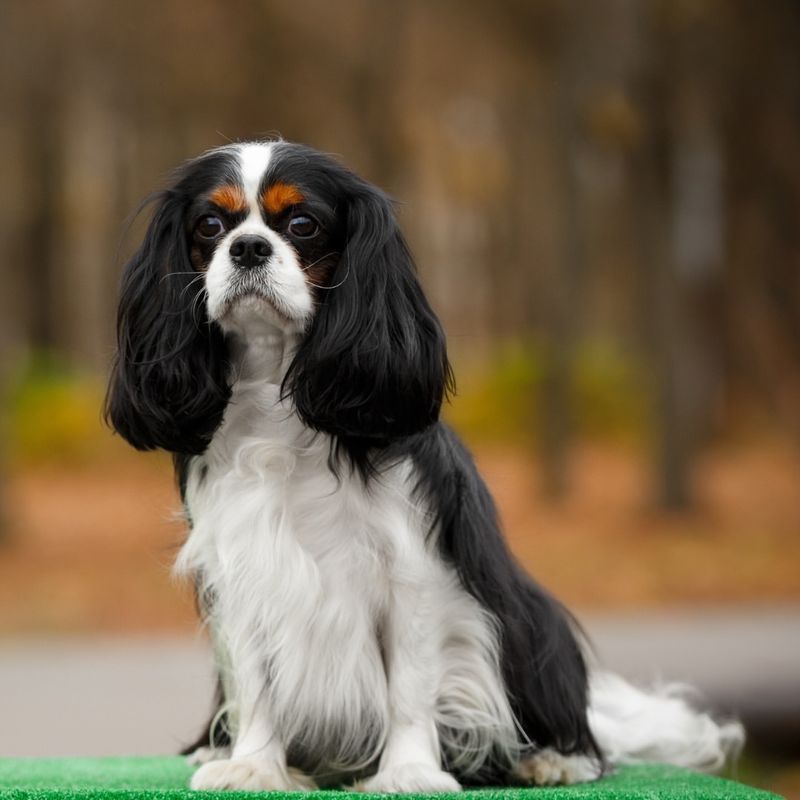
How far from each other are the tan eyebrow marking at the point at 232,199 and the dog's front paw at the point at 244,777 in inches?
47.4

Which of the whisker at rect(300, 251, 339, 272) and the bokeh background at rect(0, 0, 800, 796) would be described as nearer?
the whisker at rect(300, 251, 339, 272)

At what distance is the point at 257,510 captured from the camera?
3.25 m

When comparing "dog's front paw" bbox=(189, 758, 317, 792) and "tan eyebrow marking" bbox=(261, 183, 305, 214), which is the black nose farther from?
"dog's front paw" bbox=(189, 758, 317, 792)

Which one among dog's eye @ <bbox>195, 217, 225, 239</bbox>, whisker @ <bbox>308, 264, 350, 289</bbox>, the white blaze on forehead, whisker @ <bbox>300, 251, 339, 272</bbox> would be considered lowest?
whisker @ <bbox>308, 264, 350, 289</bbox>

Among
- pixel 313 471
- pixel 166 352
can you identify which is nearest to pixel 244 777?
pixel 313 471

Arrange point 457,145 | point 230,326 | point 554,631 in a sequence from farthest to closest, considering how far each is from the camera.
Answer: point 457,145 < point 554,631 < point 230,326

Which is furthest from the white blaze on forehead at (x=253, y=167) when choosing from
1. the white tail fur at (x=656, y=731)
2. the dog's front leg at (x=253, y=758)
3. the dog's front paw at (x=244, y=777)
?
the white tail fur at (x=656, y=731)

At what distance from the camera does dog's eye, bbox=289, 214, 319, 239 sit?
3.18 metres

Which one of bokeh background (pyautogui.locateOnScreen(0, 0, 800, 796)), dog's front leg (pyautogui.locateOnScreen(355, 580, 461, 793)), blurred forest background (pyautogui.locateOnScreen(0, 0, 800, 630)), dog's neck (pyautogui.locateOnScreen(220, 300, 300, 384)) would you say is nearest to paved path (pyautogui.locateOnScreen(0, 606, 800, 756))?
bokeh background (pyautogui.locateOnScreen(0, 0, 800, 796))

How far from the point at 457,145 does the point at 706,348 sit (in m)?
3.23

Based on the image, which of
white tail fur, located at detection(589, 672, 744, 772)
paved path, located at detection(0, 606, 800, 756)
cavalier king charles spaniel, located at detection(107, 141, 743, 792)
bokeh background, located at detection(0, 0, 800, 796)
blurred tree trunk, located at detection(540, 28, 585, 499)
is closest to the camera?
cavalier king charles spaniel, located at detection(107, 141, 743, 792)

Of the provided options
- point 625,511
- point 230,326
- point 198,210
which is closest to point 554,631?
point 230,326

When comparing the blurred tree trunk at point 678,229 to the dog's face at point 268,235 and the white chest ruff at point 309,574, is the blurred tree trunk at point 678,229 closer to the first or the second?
the white chest ruff at point 309,574

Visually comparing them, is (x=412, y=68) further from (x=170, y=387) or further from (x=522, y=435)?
(x=170, y=387)
